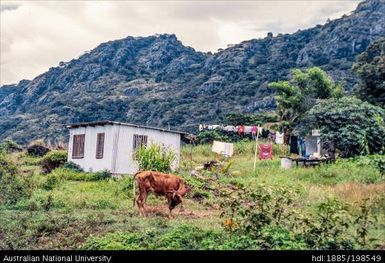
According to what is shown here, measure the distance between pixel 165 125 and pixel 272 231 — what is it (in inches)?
2618

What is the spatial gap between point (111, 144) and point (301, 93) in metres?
17.7

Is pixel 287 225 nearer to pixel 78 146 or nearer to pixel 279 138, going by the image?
pixel 78 146

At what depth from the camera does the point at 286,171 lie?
23.3m

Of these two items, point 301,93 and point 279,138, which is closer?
point 279,138

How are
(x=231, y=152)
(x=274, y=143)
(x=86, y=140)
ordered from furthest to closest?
(x=274, y=143) < (x=231, y=152) < (x=86, y=140)

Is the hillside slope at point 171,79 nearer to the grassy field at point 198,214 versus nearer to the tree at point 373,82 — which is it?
the tree at point 373,82

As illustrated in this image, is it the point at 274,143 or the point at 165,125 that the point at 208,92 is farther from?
the point at 274,143

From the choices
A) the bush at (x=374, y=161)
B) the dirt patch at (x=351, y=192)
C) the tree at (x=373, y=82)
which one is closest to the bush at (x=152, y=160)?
the dirt patch at (x=351, y=192)

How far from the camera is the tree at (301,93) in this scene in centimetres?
3616

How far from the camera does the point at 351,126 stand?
2547 cm

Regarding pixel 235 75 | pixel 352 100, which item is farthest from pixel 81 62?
pixel 352 100

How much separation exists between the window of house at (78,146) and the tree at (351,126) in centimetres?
1123

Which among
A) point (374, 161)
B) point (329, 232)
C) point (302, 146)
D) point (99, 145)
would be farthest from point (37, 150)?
point (329, 232)

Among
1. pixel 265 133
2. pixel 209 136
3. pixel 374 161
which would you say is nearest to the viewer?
pixel 374 161
